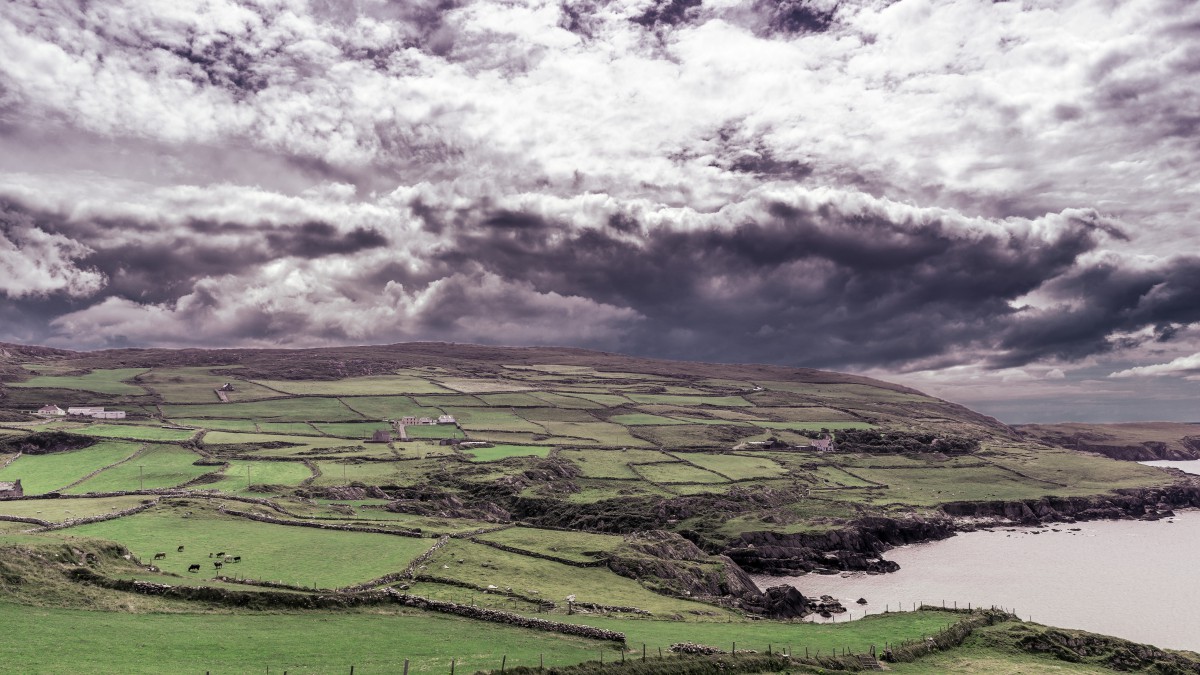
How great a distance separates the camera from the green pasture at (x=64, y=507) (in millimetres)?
81062

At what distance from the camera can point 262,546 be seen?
243 feet

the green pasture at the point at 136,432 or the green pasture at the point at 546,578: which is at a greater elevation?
the green pasture at the point at 136,432

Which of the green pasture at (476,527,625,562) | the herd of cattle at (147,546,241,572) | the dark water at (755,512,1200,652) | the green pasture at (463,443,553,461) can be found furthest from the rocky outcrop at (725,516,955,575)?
the herd of cattle at (147,546,241,572)

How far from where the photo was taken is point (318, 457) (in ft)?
519

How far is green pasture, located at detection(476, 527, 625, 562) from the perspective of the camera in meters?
91.6

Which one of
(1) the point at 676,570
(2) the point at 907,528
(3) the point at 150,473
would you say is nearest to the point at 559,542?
(1) the point at 676,570

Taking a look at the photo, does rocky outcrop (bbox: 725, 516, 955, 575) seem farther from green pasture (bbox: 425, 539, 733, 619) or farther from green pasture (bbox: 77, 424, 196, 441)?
green pasture (bbox: 77, 424, 196, 441)

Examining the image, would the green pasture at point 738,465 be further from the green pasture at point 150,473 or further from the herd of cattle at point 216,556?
the herd of cattle at point 216,556

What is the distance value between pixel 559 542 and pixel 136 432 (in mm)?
121956

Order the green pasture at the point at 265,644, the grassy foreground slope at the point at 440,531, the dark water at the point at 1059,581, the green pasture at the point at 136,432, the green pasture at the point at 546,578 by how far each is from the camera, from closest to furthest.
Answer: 1. the green pasture at the point at 265,644
2. the grassy foreground slope at the point at 440,531
3. the green pasture at the point at 546,578
4. the dark water at the point at 1059,581
5. the green pasture at the point at 136,432

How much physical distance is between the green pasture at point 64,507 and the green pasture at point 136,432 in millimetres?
72571

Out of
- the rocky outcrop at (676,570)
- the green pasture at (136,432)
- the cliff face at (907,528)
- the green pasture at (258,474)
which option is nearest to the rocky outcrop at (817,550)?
the cliff face at (907,528)

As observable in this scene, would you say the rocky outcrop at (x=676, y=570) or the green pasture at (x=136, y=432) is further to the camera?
the green pasture at (x=136, y=432)

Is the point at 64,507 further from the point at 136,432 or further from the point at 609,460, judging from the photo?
the point at 609,460
